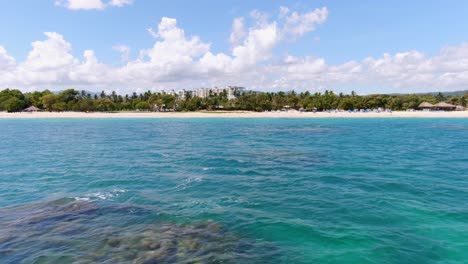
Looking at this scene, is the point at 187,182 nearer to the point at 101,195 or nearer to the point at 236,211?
the point at 101,195

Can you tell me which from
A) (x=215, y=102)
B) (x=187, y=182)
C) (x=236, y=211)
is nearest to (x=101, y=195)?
(x=187, y=182)

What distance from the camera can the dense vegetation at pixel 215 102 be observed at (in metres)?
137

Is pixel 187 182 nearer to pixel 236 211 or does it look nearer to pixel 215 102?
pixel 236 211

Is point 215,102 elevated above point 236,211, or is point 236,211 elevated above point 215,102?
point 215,102

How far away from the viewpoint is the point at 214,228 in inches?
477

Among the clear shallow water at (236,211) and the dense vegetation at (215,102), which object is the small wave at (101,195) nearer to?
the clear shallow water at (236,211)

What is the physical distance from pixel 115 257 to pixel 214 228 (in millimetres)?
3785

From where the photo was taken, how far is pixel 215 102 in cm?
15588

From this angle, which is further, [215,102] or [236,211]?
[215,102]

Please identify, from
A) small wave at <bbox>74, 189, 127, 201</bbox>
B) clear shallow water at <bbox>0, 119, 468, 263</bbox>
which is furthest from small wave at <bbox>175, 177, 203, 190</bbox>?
small wave at <bbox>74, 189, 127, 201</bbox>

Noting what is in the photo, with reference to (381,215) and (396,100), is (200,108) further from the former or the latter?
(381,215)

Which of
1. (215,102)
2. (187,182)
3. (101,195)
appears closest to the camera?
(101,195)

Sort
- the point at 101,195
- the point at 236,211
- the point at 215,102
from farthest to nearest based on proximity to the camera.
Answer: the point at 215,102
the point at 101,195
the point at 236,211

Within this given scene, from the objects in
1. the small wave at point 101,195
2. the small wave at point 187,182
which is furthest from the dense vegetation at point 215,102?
the small wave at point 101,195
